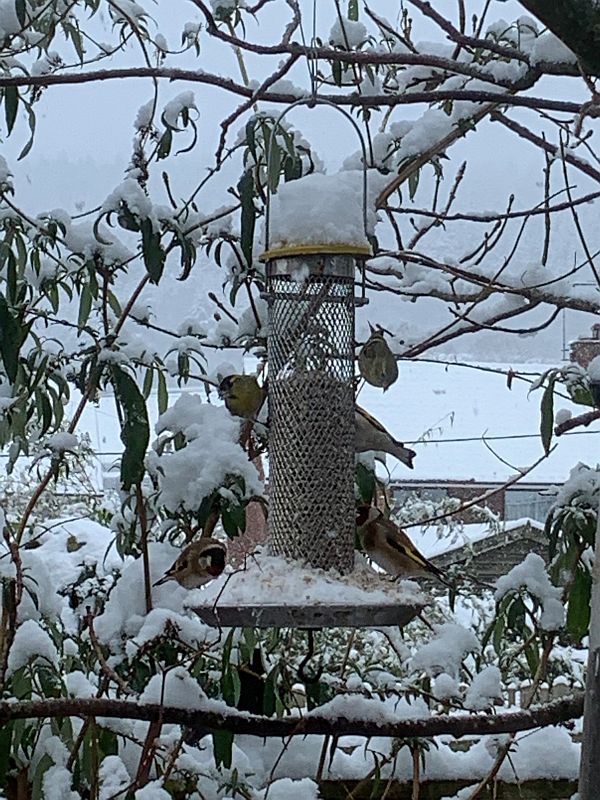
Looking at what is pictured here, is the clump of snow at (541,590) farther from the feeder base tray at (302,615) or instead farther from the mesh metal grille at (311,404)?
the feeder base tray at (302,615)

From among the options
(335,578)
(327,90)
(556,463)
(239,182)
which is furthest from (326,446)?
(556,463)

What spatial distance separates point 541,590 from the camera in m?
1.63

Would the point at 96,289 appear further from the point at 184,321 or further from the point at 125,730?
the point at 125,730

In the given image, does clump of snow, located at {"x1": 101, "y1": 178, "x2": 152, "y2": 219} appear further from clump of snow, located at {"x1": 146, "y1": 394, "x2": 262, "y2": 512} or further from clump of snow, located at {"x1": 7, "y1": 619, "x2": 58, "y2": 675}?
clump of snow, located at {"x1": 7, "y1": 619, "x2": 58, "y2": 675}

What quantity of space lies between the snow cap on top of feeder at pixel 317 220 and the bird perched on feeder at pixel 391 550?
402mm

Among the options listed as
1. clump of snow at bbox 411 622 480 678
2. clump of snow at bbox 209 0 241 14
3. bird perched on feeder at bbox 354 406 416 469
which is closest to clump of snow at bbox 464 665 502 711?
clump of snow at bbox 411 622 480 678

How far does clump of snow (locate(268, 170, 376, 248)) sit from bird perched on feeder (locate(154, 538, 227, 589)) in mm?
442

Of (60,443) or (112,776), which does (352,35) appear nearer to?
(60,443)

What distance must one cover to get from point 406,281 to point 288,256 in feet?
2.43

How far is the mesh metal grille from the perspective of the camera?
1.51 metres

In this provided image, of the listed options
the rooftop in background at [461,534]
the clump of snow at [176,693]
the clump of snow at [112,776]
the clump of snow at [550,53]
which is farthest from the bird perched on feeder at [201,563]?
the rooftop in background at [461,534]

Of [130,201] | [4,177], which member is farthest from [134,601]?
[4,177]

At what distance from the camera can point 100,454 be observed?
119 inches

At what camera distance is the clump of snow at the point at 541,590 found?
1.62m
